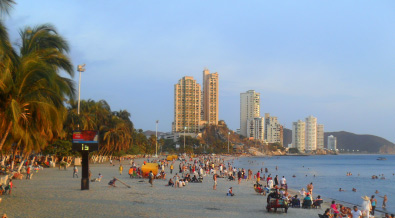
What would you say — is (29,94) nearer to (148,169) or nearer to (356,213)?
(356,213)

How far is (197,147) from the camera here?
533 ft

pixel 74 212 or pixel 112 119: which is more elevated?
pixel 112 119

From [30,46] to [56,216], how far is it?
9588 mm

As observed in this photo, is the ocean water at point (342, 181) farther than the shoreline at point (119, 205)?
Yes

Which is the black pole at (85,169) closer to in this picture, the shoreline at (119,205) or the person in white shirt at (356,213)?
the shoreline at (119,205)

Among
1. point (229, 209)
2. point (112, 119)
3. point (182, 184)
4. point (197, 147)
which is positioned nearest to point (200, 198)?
point (229, 209)

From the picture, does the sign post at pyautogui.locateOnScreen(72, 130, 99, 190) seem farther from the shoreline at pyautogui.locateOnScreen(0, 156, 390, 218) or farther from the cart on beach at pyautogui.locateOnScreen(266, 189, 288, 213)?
the cart on beach at pyautogui.locateOnScreen(266, 189, 288, 213)

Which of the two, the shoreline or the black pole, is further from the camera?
the black pole

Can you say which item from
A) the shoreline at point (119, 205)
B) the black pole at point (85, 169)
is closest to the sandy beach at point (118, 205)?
the shoreline at point (119, 205)

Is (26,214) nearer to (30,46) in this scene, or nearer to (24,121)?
(24,121)

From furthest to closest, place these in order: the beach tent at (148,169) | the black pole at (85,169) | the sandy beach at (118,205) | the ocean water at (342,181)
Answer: the ocean water at (342,181), the beach tent at (148,169), the black pole at (85,169), the sandy beach at (118,205)

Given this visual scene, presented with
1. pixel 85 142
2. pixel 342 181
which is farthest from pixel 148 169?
pixel 342 181

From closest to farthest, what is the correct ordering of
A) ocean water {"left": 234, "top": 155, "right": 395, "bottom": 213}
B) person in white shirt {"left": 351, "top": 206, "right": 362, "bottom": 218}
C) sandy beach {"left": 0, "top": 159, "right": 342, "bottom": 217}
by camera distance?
sandy beach {"left": 0, "top": 159, "right": 342, "bottom": 217} → person in white shirt {"left": 351, "top": 206, "right": 362, "bottom": 218} → ocean water {"left": 234, "top": 155, "right": 395, "bottom": 213}

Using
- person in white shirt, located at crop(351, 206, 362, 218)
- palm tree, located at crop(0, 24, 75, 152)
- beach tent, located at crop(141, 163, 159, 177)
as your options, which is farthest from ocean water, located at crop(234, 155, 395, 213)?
palm tree, located at crop(0, 24, 75, 152)
